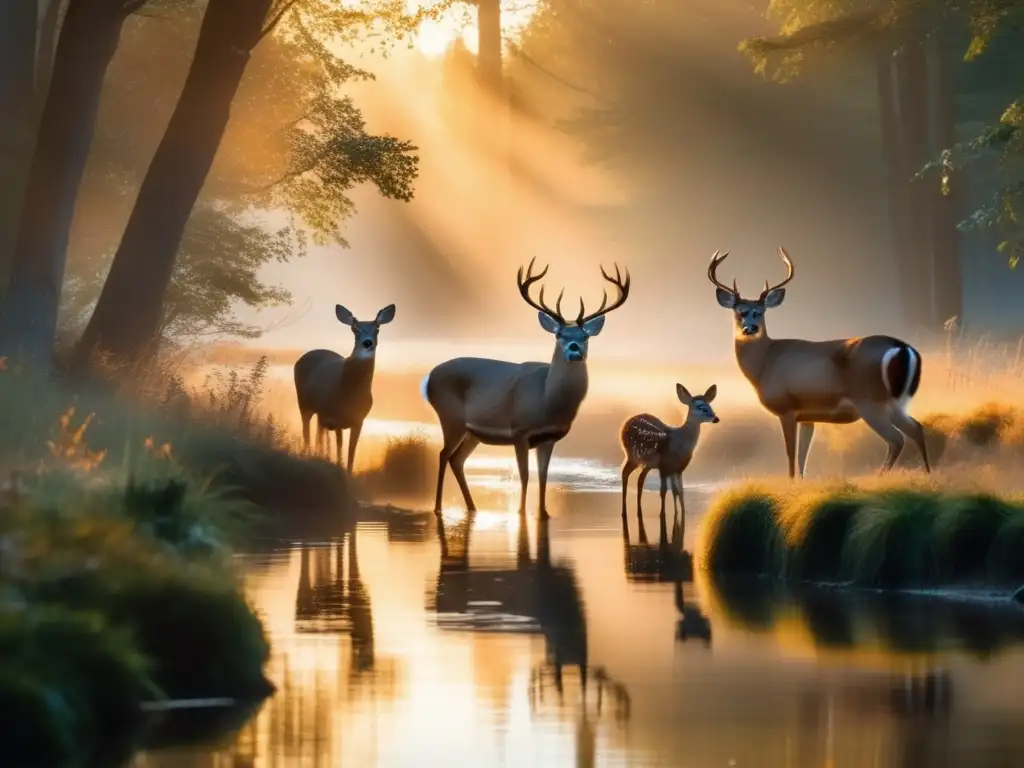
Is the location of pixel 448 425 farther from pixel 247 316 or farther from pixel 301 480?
pixel 247 316

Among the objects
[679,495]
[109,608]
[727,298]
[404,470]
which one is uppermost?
[727,298]

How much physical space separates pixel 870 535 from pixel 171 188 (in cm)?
1047

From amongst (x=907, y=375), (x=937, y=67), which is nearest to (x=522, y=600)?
(x=907, y=375)

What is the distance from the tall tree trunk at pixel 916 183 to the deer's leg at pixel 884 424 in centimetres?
2339

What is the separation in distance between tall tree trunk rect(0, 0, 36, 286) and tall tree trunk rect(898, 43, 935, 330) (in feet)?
67.8

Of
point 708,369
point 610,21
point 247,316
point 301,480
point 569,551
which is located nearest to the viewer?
point 569,551

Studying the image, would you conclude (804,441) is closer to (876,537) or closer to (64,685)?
(876,537)

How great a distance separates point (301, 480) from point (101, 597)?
11.4 metres

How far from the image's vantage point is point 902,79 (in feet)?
155

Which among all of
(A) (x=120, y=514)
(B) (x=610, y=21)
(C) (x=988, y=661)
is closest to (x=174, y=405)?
(A) (x=120, y=514)

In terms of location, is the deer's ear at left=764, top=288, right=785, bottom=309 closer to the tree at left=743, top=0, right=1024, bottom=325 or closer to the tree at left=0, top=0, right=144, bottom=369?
the tree at left=743, top=0, right=1024, bottom=325

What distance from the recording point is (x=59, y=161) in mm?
22750

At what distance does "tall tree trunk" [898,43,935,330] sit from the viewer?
46.2 m

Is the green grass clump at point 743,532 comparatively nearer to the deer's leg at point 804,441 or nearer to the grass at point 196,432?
the grass at point 196,432
